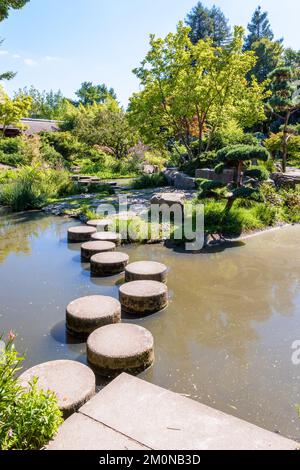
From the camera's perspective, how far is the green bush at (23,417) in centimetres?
220

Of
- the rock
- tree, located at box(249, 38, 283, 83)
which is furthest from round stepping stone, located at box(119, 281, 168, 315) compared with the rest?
tree, located at box(249, 38, 283, 83)

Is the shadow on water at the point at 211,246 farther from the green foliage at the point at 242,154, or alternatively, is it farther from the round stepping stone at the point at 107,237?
the green foliage at the point at 242,154

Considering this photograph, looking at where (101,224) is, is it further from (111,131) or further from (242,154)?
(111,131)

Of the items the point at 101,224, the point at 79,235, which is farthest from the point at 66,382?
the point at 101,224

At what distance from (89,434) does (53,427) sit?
0.27 m

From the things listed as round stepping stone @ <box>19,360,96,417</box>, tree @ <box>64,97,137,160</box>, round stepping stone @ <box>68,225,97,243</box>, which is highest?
tree @ <box>64,97,137,160</box>

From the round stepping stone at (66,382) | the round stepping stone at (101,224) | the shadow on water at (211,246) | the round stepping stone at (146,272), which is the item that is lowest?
the round stepping stone at (66,382)

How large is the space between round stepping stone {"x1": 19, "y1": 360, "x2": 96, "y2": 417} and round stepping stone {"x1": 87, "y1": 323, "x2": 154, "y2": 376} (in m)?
0.32

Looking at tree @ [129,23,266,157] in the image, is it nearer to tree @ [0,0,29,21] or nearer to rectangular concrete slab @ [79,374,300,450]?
tree @ [0,0,29,21]

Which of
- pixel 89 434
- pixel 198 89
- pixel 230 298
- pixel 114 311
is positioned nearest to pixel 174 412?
pixel 89 434

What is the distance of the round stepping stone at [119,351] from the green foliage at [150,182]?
11941mm

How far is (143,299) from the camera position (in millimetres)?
4820

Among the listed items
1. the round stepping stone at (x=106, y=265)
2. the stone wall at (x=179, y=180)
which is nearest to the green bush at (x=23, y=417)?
the round stepping stone at (x=106, y=265)

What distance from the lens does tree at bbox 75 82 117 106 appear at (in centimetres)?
5575
